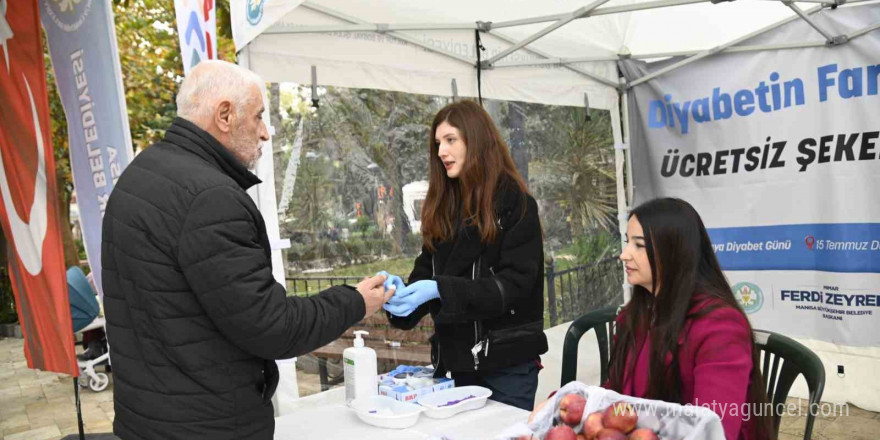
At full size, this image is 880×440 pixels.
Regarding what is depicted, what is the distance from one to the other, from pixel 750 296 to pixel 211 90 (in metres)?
4.16

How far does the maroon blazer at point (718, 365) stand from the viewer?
5.10ft

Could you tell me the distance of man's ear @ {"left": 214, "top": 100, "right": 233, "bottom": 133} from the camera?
154 cm

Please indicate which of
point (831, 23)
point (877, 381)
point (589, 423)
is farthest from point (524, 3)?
point (877, 381)

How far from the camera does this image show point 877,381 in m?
4.57

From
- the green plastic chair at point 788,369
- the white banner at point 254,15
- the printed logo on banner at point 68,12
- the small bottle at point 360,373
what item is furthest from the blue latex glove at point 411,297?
the printed logo on banner at point 68,12

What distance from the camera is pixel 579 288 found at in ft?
16.1

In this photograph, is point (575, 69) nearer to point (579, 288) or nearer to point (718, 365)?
point (579, 288)

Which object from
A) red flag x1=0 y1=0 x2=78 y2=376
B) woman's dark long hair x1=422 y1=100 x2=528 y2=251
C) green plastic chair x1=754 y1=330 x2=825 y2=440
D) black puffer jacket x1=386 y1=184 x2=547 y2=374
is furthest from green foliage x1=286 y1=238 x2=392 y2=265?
green plastic chair x1=754 y1=330 x2=825 y2=440

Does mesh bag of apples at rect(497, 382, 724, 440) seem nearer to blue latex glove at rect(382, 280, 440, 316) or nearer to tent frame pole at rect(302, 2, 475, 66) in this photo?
blue latex glove at rect(382, 280, 440, 316)

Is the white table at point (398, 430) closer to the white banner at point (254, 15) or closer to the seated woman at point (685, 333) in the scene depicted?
the seated woman at point (685, 333)

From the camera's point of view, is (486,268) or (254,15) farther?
(254,15)

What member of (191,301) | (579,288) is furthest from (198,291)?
(579,288)

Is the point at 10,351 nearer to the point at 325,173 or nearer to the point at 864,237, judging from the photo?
the point at 325,173

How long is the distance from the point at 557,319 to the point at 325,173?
210 cm
